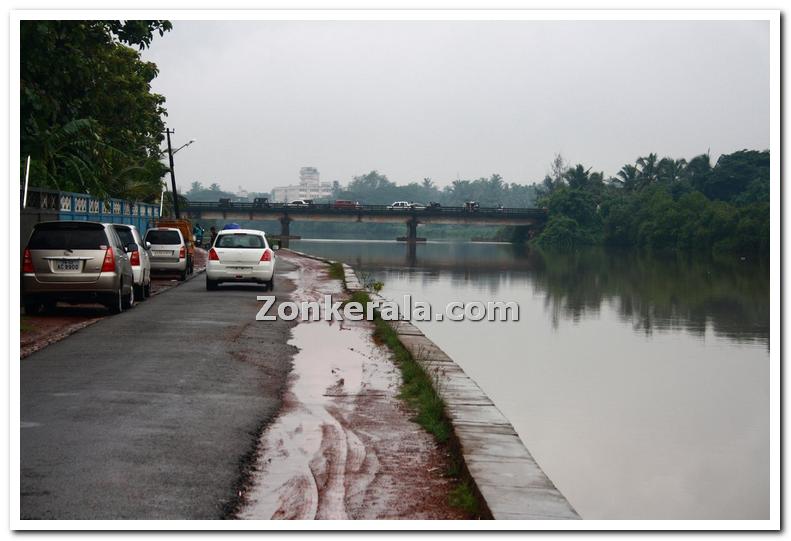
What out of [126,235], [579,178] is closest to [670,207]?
[579,178]

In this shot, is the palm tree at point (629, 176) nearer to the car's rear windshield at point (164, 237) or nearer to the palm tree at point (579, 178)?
the palm tree at point (579, 178)

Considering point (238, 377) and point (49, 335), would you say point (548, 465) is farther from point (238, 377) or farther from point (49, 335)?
point (49, 335)

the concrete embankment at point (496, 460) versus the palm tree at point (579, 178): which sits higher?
the palm tree at point (579, 178)

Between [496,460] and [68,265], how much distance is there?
534 inches

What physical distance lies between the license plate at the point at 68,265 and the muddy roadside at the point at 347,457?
7.41m

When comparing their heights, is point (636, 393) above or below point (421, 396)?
below

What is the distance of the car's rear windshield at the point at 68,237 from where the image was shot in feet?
65.6

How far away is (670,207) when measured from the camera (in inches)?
4060

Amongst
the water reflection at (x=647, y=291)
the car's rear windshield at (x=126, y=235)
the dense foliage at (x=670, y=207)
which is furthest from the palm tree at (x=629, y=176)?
the car's rear windshield at (x=126, y=235)

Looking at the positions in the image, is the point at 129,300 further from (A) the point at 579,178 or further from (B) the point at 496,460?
(A) the point at 579,178

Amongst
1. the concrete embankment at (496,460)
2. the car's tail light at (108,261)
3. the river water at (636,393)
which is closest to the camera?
the concrete embankment at (496,460)

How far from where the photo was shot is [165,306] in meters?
23.5

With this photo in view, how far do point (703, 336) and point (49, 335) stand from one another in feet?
44.9
